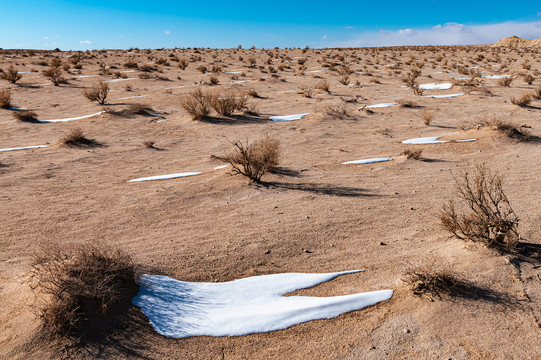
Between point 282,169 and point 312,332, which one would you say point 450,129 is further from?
point 312,332

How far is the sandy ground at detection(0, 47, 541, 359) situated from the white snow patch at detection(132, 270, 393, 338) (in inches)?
4.0

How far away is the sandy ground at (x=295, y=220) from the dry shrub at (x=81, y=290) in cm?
15

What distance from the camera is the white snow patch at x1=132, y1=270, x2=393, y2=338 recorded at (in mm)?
2883

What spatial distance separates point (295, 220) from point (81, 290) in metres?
2.61


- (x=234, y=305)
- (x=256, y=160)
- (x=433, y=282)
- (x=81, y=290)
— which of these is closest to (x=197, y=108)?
(x=256, y=160)

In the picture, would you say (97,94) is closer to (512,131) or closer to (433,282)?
(512,131)

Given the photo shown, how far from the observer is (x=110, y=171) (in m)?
6.73

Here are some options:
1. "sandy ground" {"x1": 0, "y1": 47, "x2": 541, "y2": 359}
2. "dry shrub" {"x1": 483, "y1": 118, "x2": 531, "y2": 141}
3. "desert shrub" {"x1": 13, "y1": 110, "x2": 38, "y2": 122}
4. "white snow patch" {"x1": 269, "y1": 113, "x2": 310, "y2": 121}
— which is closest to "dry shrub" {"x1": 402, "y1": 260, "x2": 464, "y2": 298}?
"sandy ground" {"x1": 0, "y1": 47, "x2": 541, "y2": 359}

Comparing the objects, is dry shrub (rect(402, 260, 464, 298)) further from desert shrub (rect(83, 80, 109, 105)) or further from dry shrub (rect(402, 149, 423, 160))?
desert shrub (rect(83, 80, 109, 105))

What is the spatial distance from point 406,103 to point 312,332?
10271 mm

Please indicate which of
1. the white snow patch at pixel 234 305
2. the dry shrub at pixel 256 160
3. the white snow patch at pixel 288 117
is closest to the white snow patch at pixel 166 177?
the dry shrub at pixel 256 160

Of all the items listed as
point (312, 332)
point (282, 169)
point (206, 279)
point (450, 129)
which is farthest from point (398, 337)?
point (450, 129)

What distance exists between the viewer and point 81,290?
9.07 feet

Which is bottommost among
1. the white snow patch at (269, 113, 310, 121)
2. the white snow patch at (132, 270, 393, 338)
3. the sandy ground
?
the white snow patch at (132, 270, 393, 338)
